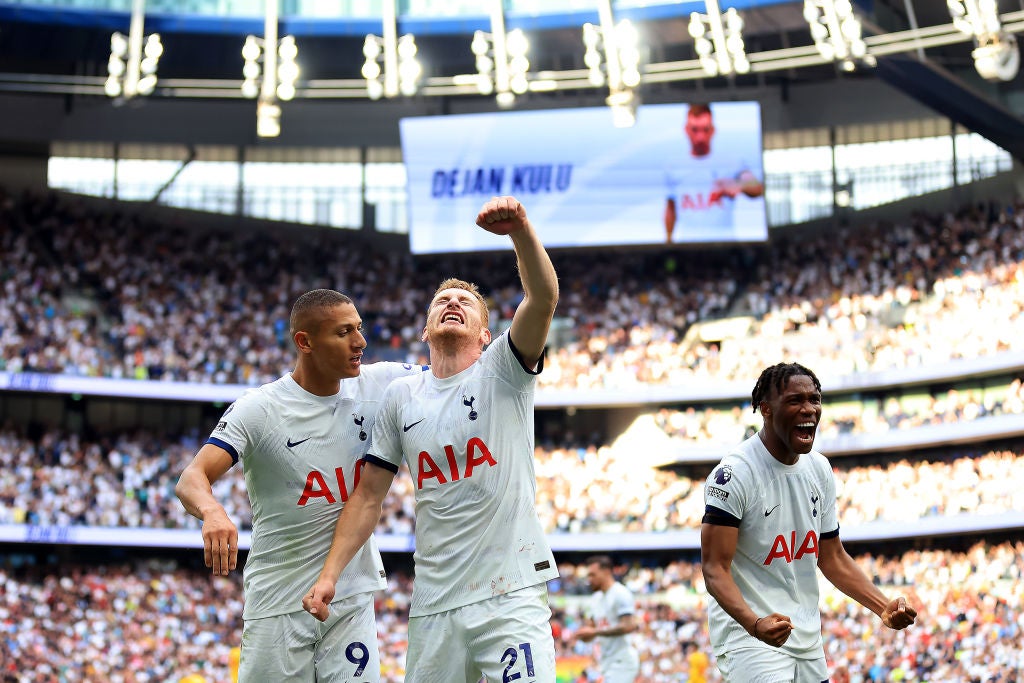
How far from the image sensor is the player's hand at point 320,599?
562 centimetres

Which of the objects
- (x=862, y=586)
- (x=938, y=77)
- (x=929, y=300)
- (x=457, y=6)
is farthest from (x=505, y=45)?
(x=862, y=586)

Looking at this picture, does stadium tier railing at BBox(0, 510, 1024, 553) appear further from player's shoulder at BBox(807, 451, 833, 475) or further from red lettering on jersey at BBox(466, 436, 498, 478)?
red lettering on jersey at BBox(466, 436, 498, 478)

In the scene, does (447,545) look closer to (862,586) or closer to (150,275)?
(862,586)

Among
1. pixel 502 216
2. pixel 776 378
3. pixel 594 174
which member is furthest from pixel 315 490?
pixel 594 174

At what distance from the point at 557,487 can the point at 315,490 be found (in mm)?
26541

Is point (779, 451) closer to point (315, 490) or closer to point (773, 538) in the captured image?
point (773, 538)

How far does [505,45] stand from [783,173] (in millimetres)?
11437

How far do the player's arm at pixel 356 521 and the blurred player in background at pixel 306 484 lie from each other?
17cm

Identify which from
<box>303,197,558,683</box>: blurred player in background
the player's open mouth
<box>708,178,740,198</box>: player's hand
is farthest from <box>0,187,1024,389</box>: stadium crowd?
<box>303,197,558,683</box>: blurred player in background

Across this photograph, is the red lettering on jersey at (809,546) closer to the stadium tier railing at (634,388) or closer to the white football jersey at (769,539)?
the white football jersey at (769,539)

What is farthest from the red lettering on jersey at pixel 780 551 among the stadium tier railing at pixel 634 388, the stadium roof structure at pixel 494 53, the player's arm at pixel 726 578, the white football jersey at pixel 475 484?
the stadium tier railing at pixel 634 388

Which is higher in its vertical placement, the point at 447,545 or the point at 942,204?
the point at 942,204

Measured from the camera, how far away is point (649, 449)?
110ft

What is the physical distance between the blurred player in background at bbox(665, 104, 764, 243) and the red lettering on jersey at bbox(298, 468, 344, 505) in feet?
97.3
